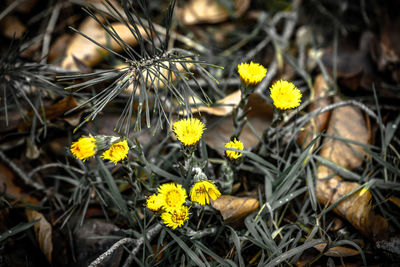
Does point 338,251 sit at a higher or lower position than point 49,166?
lower

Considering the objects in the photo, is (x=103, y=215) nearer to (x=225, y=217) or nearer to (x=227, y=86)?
(x=225, y=217)

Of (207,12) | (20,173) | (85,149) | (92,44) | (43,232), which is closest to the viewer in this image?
(85,149)

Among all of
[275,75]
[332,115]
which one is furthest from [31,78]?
[332,115]

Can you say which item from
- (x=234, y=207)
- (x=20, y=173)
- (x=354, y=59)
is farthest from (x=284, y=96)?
(x=20, y=173)

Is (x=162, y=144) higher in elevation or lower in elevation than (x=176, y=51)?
lower

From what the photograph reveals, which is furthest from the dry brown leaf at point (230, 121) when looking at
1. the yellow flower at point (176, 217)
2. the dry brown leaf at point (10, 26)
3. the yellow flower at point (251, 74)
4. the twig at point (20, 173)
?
the dry brown leaf at point (10, 26)

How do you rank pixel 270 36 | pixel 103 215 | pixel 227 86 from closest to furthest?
pixel 103 215
pixel 227 86
pixel 270 36

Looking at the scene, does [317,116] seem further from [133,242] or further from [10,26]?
[10,26]
